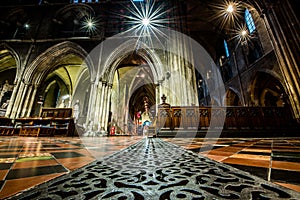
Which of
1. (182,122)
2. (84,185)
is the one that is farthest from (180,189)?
(182,122)

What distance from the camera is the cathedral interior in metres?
0.44

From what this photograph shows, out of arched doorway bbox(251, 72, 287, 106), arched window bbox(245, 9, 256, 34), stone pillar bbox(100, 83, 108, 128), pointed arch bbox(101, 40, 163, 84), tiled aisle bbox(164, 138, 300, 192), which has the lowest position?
tiled aisle bbox(164, 138, 300, 192)

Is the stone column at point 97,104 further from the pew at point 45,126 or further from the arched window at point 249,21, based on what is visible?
the arched window at point 249,21

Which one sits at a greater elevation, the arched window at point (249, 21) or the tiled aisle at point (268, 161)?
the arched window at point (249, 21)

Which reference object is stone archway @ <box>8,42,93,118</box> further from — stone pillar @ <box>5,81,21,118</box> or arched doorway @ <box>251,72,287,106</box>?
arched doorway @ <box>251,72,287,106</box>

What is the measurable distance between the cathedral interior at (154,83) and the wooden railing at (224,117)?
35mm

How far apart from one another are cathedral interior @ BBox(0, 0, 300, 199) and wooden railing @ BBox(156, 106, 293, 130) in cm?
4

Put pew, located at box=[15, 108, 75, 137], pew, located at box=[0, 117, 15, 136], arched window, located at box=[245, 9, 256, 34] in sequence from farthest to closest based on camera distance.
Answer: arched window, located at box=[245, 9, 256, 34], pew, located at box=[0, 117, 15, 136], pew, located at box=[15, 108, 75, 137]

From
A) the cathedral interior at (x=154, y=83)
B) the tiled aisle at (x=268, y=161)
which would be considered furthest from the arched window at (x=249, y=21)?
the tiled aisle at (x=268, y=161)

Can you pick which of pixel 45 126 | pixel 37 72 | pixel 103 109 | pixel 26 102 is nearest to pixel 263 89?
pixel 103 109

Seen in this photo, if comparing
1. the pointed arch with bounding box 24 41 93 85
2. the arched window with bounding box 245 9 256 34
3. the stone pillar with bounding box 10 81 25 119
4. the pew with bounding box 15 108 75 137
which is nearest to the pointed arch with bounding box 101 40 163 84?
the pointed arch with bounding box 24 41 93 85

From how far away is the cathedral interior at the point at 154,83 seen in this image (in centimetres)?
44

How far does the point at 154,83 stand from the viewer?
755 cm

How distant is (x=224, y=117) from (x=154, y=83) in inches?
164
